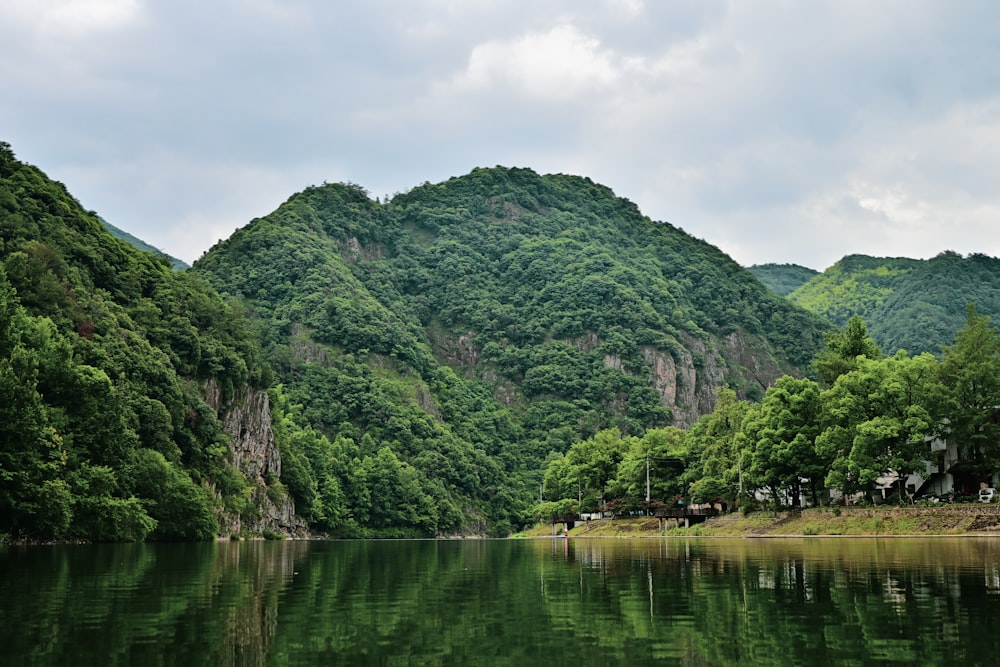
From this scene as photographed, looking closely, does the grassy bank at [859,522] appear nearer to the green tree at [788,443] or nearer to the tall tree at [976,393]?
the green tree at [788,443]

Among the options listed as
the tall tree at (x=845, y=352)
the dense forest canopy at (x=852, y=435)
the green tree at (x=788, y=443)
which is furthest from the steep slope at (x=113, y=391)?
the tall tree at (x=845, y=352)

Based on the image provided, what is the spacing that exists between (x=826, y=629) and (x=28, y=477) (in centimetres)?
5146

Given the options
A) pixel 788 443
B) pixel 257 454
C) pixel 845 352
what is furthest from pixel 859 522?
pixel 257 454

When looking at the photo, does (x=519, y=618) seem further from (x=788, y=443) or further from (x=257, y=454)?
(x=257, y=454)

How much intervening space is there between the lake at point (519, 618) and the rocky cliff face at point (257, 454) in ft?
301

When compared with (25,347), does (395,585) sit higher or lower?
lower

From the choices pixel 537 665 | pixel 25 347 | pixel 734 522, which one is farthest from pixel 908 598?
pixel 734 522

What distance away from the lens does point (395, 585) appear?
26641 mm

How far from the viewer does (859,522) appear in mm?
62156

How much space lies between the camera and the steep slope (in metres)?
57.3

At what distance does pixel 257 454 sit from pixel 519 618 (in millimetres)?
117305

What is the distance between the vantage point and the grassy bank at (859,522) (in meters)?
53.9

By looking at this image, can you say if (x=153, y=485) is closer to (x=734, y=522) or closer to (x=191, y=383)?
(x=191, y=383)

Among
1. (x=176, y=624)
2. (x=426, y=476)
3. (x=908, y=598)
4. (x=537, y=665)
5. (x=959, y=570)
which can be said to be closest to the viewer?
(x=537, y=665)
